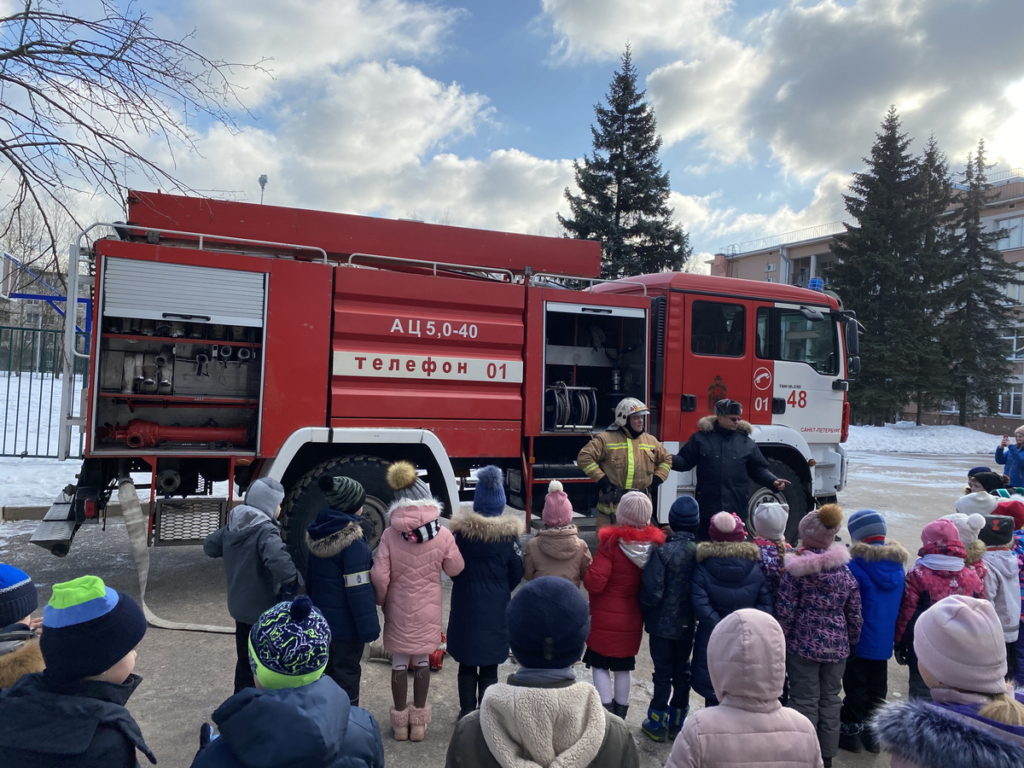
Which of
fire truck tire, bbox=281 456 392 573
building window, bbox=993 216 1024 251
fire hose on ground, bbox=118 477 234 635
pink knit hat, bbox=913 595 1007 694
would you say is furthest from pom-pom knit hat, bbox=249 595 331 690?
building window, bbox=993 216 1024 251

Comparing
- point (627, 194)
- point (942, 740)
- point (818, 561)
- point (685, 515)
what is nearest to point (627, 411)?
Answer: point (685, 515)

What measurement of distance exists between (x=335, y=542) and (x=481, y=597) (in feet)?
2.63

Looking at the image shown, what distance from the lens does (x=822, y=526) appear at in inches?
132

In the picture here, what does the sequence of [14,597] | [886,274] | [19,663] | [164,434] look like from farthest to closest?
[886,274] → [164,434] → [14,597] → [19,663]

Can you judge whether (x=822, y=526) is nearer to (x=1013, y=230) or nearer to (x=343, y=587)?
(x=343, y=587)

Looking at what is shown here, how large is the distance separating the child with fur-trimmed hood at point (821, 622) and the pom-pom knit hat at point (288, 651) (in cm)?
246

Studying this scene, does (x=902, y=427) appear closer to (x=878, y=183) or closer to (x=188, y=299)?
(x=878, y=183)

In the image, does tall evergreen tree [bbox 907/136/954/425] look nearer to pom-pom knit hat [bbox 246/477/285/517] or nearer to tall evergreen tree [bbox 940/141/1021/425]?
tall evergreen tree [bbox 940/141/1021/425]

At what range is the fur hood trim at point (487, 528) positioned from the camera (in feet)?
11.8

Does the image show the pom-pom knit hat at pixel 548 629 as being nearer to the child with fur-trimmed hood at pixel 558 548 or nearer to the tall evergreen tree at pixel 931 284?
the child with fur-trimmed hood at pixel 558 548

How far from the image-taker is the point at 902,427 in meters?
27.6

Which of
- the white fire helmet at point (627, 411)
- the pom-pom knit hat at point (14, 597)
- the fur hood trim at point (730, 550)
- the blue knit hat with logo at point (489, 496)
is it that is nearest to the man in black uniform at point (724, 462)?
the white fire helmet at point (627, 411)

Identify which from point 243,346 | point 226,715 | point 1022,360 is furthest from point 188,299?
point 1022,360

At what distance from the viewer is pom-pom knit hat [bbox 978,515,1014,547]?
3.81 meters
